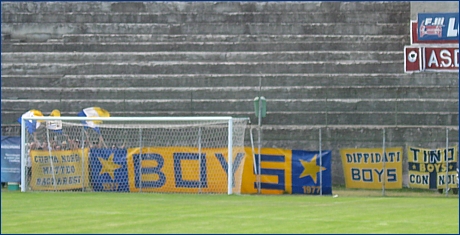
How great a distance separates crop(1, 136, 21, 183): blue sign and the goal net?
47 cm

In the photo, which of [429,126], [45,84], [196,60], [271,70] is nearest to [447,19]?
[429,126]

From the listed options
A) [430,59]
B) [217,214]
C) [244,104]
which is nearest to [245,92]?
[244,104]

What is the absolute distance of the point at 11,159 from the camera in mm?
24641

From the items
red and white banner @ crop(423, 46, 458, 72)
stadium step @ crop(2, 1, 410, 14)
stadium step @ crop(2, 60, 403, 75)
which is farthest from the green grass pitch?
stadium step @ crop(2, 1, 410, 14)

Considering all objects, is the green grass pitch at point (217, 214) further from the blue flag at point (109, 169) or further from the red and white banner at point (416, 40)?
the red and white banner at point (416, 40)

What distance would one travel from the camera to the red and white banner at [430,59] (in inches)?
1142

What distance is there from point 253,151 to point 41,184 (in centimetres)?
569

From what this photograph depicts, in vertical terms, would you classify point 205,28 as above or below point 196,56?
above

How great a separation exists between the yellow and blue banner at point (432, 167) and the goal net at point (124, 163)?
4.66 meters

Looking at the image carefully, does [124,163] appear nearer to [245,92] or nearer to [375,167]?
[375,167]

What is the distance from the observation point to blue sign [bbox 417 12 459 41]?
1195 inches

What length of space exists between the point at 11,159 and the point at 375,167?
1001 centimetres

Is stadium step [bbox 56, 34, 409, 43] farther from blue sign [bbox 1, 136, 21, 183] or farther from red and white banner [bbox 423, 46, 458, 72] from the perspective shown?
blue sign [bbox 1, 136, 21, 183]

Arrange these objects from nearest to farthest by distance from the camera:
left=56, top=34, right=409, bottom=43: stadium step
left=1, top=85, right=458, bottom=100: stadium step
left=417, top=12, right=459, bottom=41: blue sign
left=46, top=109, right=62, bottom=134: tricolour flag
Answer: left=46, top=109, right=62, bottom=134: tricolour flag < left=417, top=12, right=459, bottom=41: blue sign < left=1, top=85, right=458, bottom=100: stadium step < left=56, top=34, right=409, bottom=43: stadium step
